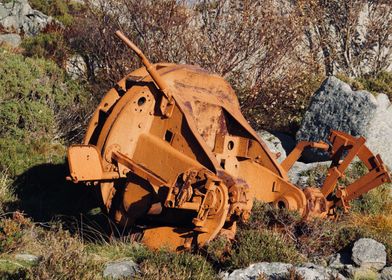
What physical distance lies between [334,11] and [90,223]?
40.0ft

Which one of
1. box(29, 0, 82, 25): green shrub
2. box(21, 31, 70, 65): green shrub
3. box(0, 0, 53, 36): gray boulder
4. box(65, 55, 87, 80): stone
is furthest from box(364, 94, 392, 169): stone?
box(29, 0, 82, 25): green shrub

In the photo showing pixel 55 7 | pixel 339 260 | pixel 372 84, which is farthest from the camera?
pixel 55 7

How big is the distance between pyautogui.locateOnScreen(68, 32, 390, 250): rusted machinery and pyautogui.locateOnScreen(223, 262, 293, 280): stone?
18.9 inches

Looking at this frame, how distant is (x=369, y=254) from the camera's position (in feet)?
21.6

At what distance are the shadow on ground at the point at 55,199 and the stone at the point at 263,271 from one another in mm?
2266

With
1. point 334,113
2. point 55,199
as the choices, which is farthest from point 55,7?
point 55,199

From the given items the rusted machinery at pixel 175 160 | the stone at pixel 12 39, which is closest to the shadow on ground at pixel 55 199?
the rusted machinery at pixel 175 160

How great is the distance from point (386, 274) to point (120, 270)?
244cm

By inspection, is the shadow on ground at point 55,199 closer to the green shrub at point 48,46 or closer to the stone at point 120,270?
the stone at point 120,270

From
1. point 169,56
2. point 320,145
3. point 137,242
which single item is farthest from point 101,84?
point 137,242

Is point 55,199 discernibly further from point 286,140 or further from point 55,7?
point 55,7

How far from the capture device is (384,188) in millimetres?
10648

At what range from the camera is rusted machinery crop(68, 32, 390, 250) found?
6.09 metres

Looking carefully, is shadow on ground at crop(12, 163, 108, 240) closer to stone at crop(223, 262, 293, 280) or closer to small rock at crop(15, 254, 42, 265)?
small rock at crop(15, 254, 42, 265)
